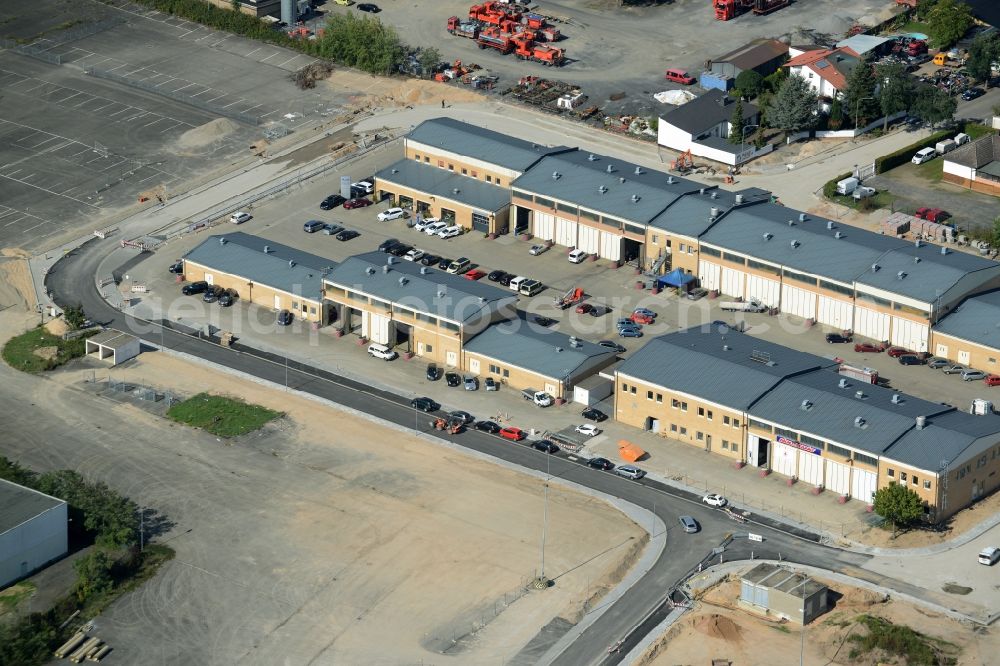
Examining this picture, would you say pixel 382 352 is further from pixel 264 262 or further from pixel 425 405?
pixel 264 262

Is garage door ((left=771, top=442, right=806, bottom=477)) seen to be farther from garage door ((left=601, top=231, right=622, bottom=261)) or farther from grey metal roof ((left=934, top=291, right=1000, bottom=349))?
garage door ((left=601, top=231, right=622, bottom=261))

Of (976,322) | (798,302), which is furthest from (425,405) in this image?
(976,322)

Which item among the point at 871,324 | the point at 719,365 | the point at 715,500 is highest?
the point at 719,365

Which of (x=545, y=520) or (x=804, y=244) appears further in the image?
(x=804, y=244)

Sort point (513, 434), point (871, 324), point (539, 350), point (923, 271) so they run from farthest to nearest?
point (871, 324)
point (923, 271)
point (539, 350)
point (513, 434)

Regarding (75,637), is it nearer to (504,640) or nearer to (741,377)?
(504,640)

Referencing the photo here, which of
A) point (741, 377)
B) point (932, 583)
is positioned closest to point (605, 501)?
point (741, 377)
